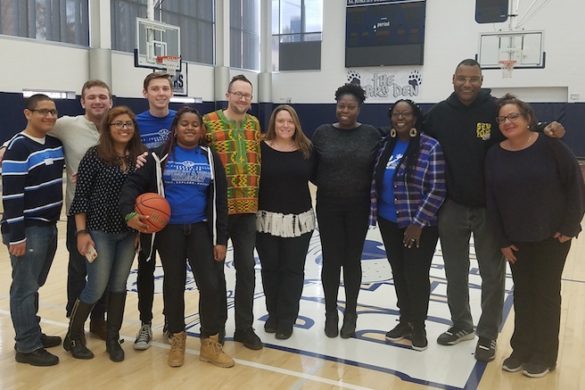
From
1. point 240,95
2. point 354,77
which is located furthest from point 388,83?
point 240,95

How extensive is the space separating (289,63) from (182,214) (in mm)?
14123

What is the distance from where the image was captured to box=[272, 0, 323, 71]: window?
1627cm

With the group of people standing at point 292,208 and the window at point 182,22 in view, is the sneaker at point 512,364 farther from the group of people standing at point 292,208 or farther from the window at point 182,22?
the window at point 182,22

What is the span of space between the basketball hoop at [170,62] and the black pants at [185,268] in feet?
30.9

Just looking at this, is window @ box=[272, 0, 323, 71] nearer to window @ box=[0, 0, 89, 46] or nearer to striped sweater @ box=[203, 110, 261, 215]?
window @ box=[0, 0, 89, 46]

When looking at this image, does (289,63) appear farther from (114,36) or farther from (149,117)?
(149,117)

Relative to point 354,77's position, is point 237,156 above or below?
below

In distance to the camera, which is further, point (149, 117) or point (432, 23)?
point (432, 23)

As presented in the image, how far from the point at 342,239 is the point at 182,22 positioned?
11785 millimetres

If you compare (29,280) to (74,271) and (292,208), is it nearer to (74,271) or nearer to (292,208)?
(74,271)

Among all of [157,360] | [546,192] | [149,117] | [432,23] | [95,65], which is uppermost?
[432,23]

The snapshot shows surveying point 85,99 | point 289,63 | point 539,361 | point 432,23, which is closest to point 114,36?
point 289,63

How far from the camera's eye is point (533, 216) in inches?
121

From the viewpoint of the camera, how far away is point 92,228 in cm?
317
